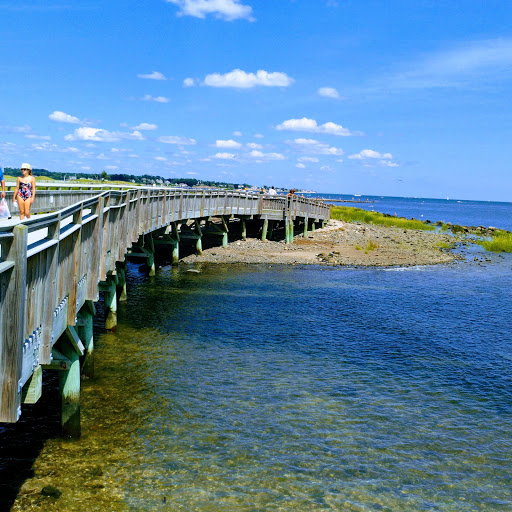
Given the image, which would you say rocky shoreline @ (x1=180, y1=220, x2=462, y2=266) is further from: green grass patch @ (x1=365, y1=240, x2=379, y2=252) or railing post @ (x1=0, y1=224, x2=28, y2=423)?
railing post @ (x1=0, y1=224, x2=28, y2=423)


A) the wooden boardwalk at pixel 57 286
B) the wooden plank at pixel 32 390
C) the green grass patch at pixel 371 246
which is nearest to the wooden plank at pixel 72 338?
the wooden boardwalk at pixel 57 286

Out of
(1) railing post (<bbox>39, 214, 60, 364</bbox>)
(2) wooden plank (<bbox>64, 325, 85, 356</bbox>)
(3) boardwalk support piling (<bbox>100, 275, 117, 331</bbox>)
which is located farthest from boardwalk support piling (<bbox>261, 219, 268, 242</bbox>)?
(1) railing post (<bbox>39, 214, 60, 364</bbox>)

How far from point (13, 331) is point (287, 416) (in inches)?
285

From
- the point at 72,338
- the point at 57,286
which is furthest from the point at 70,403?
the point at 57,286

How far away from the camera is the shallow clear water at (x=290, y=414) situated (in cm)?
872

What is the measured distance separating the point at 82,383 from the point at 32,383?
21.4 ft

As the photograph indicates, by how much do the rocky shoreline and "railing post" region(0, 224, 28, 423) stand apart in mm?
28537

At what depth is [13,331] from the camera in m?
5.55

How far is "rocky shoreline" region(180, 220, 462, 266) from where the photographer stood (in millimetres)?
36312

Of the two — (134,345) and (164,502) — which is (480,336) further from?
Result: (164,502)

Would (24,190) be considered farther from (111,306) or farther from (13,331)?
(13,331)

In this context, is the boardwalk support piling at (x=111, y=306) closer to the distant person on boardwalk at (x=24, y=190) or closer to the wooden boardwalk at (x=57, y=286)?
the wooden boardwalk at (x=57, y=286)

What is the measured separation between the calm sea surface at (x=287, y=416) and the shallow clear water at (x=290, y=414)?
3cm

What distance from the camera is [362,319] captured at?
69.1 ft
